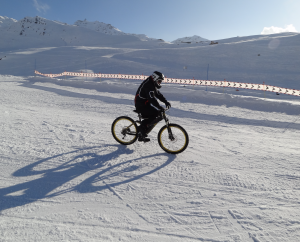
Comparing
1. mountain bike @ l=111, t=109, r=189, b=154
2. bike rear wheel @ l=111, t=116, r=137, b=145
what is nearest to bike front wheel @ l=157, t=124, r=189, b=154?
mountain bike @ l=111, t=109, r=189, b=154

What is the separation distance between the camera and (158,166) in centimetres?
412

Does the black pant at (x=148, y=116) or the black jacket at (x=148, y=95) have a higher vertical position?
the black jacket at (x=148, y=95)

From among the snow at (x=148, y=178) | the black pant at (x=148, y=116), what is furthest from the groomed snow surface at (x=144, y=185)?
the black pant at (x=148, y=116)

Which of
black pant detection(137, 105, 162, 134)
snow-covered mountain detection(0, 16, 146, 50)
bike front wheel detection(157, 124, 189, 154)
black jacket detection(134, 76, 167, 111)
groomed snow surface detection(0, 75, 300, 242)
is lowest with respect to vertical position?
groomed snow surface detection(0, 75, 300, 242)

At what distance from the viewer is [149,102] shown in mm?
4559

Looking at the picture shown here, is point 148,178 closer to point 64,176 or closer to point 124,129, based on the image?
point 64,176

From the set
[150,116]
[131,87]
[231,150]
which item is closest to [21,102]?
[131,87]

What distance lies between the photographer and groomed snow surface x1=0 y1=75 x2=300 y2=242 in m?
2.51

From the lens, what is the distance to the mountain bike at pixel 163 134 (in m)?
4.66

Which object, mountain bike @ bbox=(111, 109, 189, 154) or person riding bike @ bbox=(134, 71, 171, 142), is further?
A: mountain bike @ bbox=(111, 109, 189, 154)

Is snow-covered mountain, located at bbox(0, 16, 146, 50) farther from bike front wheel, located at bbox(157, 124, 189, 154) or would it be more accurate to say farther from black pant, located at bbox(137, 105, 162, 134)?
bike front wheel, located at bbox(157, 124, 189, 154)

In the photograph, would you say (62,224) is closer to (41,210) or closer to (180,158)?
(41,210)

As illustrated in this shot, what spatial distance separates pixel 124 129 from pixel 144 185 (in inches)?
79.2

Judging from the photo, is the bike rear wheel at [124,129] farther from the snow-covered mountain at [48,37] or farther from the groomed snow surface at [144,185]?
the snow-covered mountain at [48,37]
